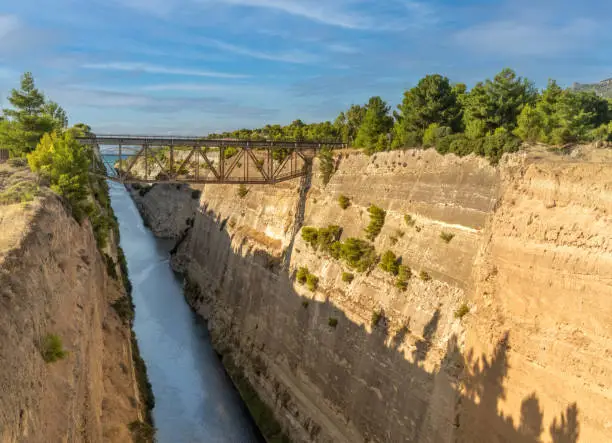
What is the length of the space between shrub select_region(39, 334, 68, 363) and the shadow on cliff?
49.6 ft

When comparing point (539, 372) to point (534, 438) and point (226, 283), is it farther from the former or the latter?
point (226, 283)

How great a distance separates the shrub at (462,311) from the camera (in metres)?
19.6

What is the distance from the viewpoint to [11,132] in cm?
3719

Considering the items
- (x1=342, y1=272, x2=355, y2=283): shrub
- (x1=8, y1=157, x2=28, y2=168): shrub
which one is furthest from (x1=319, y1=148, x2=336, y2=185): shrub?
(x1=8, y1=157, x2=28, y2=168): shrub

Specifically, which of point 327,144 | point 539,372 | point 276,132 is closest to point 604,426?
point 539,372

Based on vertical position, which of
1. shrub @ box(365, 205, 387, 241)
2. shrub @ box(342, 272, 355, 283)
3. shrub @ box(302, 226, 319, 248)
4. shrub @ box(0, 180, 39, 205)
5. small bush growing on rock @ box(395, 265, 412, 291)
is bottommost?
shrub @ box(342, 272, 355, 283)

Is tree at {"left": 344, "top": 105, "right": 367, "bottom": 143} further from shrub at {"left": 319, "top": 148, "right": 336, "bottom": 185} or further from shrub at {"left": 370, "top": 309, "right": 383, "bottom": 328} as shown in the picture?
shrub at {"left": 370, "top": 309, "right": 383, "bottom": 328}

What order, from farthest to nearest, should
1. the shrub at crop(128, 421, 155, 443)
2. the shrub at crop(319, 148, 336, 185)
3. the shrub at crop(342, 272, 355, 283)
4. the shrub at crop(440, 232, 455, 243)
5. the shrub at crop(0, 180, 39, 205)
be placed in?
the shrub at crop(319, 148, 336, 185)
the shrub at crop(342, 272, 355, 283)
the shrub at crop(440, 232, 455, 243)
the shrub at crop(0, 180, 39, 205)
the shrub at crop(128, 421, 155, 443)

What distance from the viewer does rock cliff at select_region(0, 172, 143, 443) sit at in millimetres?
9805

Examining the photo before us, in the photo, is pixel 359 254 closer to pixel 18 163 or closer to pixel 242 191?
pixel 242 191

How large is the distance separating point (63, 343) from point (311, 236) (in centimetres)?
2007

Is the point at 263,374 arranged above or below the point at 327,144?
below

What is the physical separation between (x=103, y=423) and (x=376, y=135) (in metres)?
25.5

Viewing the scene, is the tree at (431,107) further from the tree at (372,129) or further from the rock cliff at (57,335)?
the rock cliff at (57,335)
